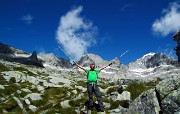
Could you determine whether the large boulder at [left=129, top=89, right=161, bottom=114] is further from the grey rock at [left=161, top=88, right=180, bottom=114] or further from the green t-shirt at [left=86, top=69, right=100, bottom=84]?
the green t-shirt at [left=86, top=69, right=100, bottom=84]

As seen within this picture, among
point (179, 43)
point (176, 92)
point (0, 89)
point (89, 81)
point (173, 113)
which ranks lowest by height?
point (173, 113)

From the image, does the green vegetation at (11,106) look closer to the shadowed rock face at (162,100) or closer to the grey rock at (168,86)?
the shadowed rock face at (162,100)

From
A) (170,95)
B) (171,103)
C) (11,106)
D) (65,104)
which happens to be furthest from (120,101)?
(11,106)

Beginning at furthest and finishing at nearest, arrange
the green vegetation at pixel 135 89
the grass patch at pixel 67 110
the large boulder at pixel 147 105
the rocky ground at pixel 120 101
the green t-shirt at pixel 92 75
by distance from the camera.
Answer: the green vegetation at pixel 135 89 < the grass patch at pixel 67 110 < the green t-shirt at pixel 92 75 < the large boulder at pixel 147 105 < the rocky ground at pixel 120 101

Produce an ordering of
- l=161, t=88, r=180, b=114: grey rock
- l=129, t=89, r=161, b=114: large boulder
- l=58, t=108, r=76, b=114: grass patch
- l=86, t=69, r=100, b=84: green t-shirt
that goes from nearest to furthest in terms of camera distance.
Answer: l=161, t=88, r=180, b=114: grey rock < l=129, t=89, r=161, b=114: large boulder < l=86, t=69, r=100, b=84: green t-shirt < l=58, t=108, r=76, b=114: grass patch

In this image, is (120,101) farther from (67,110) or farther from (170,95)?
(170,95)

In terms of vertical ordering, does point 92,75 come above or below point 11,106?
above

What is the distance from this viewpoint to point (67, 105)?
20625 millimetres

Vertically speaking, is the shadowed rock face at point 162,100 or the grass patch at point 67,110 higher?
the grass patch at point 67,110

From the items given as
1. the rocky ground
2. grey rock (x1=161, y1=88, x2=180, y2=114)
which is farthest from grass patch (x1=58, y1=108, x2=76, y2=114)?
grey rock (x1=161, y1=88, x2=180, y2=114)

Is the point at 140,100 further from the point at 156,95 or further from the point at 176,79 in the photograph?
the point at 176,79

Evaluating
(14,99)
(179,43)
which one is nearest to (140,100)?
(14,99)

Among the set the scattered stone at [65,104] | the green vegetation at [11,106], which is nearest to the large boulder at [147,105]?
the scattered stone at [65,104]

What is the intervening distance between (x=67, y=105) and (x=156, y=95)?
Answer: 28.3ft
